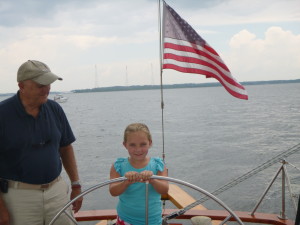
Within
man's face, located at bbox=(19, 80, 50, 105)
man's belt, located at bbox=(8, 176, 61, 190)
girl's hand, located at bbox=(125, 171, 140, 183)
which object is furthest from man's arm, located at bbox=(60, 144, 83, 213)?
girl's hand, located at bbox=(125, 171, 140, 183)

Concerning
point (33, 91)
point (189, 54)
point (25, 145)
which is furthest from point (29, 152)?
point (189, 54)

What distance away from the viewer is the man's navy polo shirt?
2.63 metres

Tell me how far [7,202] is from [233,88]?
367cm

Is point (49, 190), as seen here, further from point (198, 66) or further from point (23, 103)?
point (198, 66)

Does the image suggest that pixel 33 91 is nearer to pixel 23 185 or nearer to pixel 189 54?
pixel 23 185

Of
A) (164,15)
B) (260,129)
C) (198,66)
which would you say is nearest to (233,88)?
(198,66)

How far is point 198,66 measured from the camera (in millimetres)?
5422

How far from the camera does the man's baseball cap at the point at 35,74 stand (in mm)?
2611

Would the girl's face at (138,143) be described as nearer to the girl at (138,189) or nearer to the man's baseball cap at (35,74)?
the girl at (138,189)

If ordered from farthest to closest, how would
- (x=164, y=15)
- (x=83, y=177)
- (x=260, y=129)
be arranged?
(x=260, y=129) → (x=83, y=177) → (x=164, y=15)

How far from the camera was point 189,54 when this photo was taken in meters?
5.45

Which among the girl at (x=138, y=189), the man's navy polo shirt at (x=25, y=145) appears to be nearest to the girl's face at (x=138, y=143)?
the girl at (x=138, y=189)

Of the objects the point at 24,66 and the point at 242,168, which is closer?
the point at 24,66

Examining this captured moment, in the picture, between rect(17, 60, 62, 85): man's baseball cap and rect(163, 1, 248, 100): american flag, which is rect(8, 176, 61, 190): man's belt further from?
rect(163, 1, 248, 100): american flag
